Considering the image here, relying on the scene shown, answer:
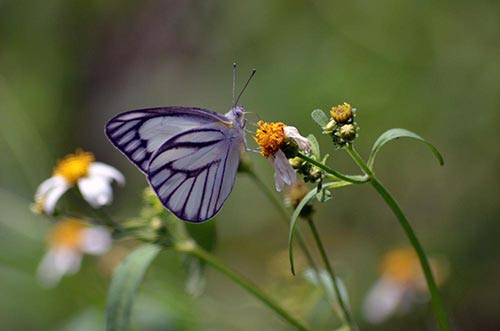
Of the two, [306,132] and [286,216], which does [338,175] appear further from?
[306,132]

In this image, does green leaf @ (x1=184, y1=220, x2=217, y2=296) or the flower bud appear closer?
the flower bud

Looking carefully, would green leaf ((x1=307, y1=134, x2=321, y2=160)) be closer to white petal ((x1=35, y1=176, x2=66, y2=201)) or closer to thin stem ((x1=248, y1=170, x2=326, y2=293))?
thin stem ((x1=248, y1=170, x2=326, y2=293))

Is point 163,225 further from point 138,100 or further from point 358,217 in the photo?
point 138,100

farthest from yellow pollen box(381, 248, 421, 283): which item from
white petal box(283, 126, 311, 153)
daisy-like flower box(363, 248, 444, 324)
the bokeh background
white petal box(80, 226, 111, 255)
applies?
white petal box(283, 126, 311, 153)

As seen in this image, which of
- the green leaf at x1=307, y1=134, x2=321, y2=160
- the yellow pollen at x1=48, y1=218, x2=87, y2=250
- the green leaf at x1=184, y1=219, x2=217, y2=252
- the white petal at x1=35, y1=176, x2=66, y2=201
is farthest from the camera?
the yellow pollen at x1=48, y1=218, x2=87, y2=250

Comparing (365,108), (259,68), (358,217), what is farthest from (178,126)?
(259,68)

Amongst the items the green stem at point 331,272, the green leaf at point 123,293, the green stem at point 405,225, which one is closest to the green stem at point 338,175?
the green stem at point 405,225

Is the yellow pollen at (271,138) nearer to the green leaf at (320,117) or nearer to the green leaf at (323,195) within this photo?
the green leaf at (320,117)
